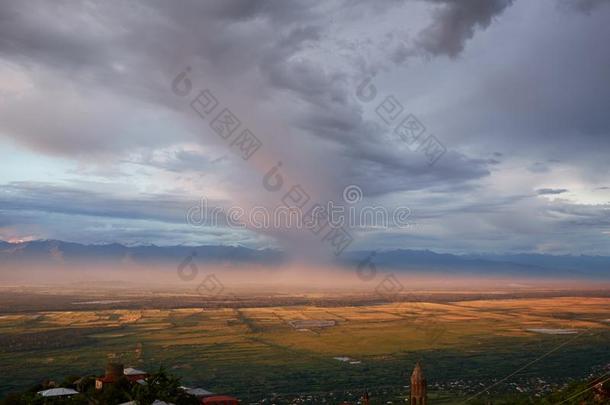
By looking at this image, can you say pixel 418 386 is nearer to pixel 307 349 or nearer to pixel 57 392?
pixel 57 392

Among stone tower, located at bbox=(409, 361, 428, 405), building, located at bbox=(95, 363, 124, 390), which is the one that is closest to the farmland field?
building, located at bbox=(95, 363, 124, 390)

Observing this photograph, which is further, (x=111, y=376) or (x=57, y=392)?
(x=111, y=376)

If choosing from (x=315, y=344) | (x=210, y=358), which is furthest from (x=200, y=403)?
(x=315, y=344)

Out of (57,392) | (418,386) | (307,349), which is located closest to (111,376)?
(57,392)

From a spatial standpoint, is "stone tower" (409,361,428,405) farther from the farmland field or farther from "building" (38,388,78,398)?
the farmland field

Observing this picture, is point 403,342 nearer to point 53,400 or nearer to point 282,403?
point 282,403

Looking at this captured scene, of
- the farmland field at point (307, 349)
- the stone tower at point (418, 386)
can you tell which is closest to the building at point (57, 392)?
the farmland field at point (307, 349)

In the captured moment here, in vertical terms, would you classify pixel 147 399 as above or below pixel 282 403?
above

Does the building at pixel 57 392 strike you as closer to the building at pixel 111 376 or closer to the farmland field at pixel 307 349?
the building at pixel 111 376
